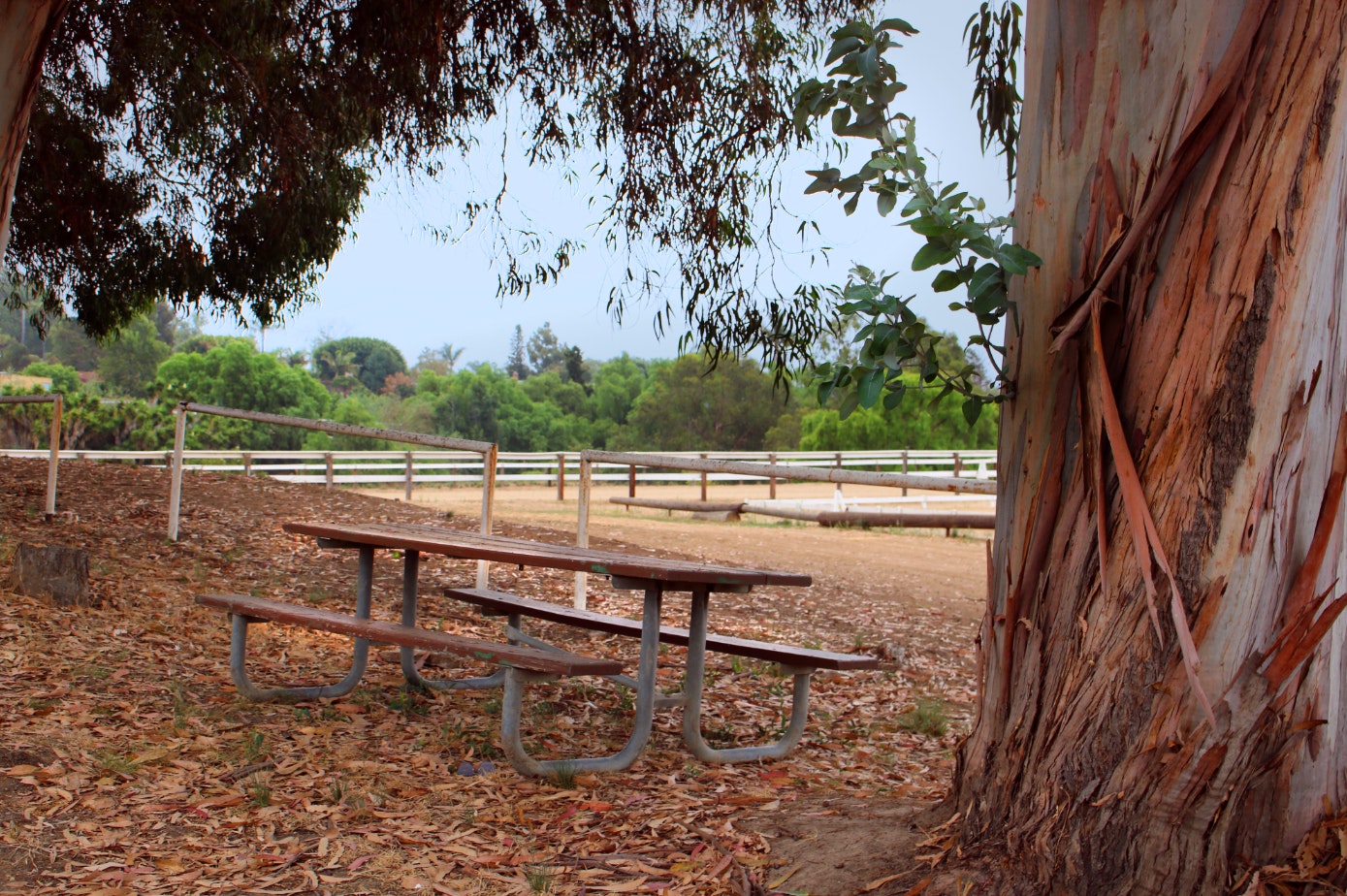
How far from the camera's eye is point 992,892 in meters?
2.29

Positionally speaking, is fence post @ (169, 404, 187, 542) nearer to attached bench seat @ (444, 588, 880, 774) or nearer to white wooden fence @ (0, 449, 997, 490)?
attached bench seat @ (444, 588, 880, 774)

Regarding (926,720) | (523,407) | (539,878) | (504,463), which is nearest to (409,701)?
(539,878)

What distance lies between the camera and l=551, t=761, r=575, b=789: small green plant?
10.9 feet

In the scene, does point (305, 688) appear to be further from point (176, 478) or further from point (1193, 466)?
point (176, 478)

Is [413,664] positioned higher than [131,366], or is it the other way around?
[131,366]

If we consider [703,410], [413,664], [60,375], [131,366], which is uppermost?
[131,366]

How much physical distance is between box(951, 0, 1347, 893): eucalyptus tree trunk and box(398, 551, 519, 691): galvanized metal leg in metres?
2.52

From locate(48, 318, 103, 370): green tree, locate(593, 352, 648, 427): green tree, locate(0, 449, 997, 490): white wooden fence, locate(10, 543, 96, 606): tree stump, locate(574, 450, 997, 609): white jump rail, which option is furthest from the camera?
locate(48, 318, 103, 370): green tree

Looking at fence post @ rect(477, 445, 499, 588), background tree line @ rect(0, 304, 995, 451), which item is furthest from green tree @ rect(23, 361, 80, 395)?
fence post @ rect(477, 445, 499, 588)

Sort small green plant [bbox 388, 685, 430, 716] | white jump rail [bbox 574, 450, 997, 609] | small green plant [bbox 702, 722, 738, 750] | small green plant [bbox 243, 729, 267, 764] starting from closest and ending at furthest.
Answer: small green plant [bbox 243, 729, 267, 764] → small green plant [bbox 702, 722, 738, 750] → small green plant [bbox 388, 685, 430, 716] → white jump rail [bbox 574, 450, 997, 609]

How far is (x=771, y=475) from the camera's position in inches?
187

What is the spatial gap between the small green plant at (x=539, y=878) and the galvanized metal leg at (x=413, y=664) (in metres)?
1.64

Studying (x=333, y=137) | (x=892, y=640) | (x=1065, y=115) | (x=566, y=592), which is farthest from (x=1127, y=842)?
(x=333, y=137)

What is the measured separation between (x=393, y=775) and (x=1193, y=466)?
7.80 feet
